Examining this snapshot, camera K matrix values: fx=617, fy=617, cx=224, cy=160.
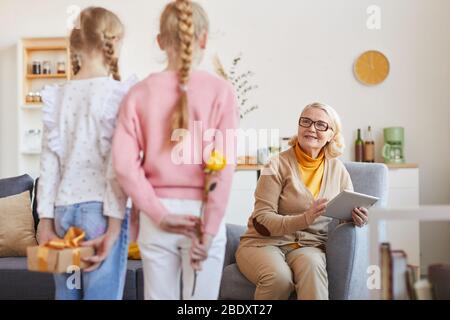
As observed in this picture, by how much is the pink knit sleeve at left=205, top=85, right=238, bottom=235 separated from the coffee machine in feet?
11.8

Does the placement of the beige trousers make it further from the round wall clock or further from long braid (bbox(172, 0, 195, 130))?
the round wall clock

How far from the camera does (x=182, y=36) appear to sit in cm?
167

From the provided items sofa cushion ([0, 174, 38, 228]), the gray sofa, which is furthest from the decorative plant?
the gray sofa

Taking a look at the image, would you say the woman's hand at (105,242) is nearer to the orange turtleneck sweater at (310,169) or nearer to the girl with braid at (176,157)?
the girl with braid at (176,157)

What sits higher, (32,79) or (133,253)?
(32,79)

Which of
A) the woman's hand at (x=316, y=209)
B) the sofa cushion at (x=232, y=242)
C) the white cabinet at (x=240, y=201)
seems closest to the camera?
the woman's hand at (x=316, y=209)

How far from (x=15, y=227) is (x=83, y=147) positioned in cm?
177

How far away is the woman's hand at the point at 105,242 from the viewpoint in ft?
5.73

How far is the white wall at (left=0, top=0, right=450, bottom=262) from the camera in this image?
5.22m

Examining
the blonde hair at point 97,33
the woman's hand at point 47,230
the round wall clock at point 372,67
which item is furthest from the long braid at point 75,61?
the round wall clock at point 372,67

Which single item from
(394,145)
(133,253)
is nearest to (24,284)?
(133,253)

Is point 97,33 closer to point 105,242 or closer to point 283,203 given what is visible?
point 105,242

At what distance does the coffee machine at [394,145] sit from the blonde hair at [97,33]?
11.9 feet

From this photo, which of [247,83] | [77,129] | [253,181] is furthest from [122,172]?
[247,83]
